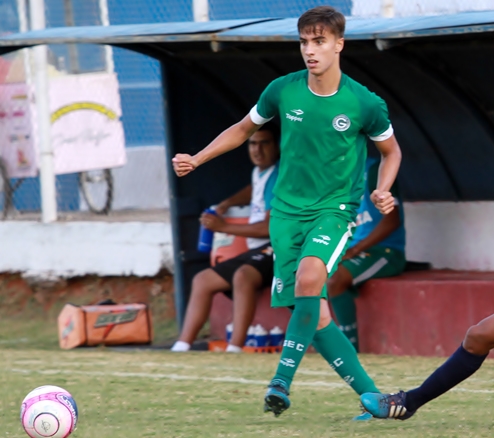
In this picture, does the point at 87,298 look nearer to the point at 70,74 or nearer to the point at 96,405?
the point at 70,74

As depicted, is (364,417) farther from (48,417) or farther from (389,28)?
(389,28)

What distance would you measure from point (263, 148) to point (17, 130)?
418cm

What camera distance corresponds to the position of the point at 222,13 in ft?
35.1

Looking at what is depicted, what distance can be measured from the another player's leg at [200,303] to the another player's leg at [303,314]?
3713mm

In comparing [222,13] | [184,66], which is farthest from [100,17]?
[184,66]

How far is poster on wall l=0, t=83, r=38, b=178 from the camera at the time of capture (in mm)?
12086

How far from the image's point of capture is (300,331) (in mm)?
5445

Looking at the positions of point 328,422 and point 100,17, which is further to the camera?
point 100,17

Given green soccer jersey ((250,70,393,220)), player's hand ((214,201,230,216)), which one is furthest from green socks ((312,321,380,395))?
player's hand ((214,201,230,216))

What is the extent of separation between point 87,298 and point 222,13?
10.3 ft

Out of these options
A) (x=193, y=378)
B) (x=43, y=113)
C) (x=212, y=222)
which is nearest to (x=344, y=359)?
(x=193, y=378)

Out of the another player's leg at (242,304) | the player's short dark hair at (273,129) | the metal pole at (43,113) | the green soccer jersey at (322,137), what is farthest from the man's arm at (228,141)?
the metal pole at (43,113)

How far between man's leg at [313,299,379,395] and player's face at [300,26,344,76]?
3.56ft

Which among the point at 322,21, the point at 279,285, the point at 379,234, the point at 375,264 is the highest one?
the point at 322,21
